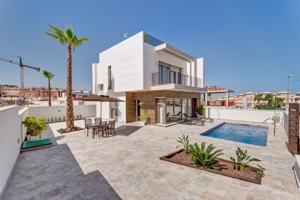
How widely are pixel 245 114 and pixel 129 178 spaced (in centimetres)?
1608

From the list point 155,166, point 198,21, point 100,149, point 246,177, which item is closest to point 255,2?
point 198,21

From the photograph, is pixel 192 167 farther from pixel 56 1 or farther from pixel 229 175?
pixel 56 1

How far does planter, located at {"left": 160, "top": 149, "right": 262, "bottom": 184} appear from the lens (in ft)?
13.5

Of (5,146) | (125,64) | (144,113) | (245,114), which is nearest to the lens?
(5,146)

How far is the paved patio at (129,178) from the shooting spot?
3473 mm

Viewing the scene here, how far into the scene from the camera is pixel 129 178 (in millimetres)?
4215

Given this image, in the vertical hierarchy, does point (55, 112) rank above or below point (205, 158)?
above

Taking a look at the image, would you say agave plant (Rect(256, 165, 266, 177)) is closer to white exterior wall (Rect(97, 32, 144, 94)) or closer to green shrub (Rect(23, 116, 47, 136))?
white exterior wall (Rect(97, 32, 144, 94))

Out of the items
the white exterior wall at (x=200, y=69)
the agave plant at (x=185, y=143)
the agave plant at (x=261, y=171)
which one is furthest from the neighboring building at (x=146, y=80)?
the agave plant at (x=261, y=171)

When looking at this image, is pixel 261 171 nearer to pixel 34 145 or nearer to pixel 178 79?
pixel 34 145

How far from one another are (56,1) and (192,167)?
1394 centimetres

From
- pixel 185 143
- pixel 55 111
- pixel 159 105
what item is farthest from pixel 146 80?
pixel 55 111

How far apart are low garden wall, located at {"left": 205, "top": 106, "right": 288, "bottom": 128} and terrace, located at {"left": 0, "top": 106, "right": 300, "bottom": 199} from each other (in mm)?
9375

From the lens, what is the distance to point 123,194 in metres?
3.48
